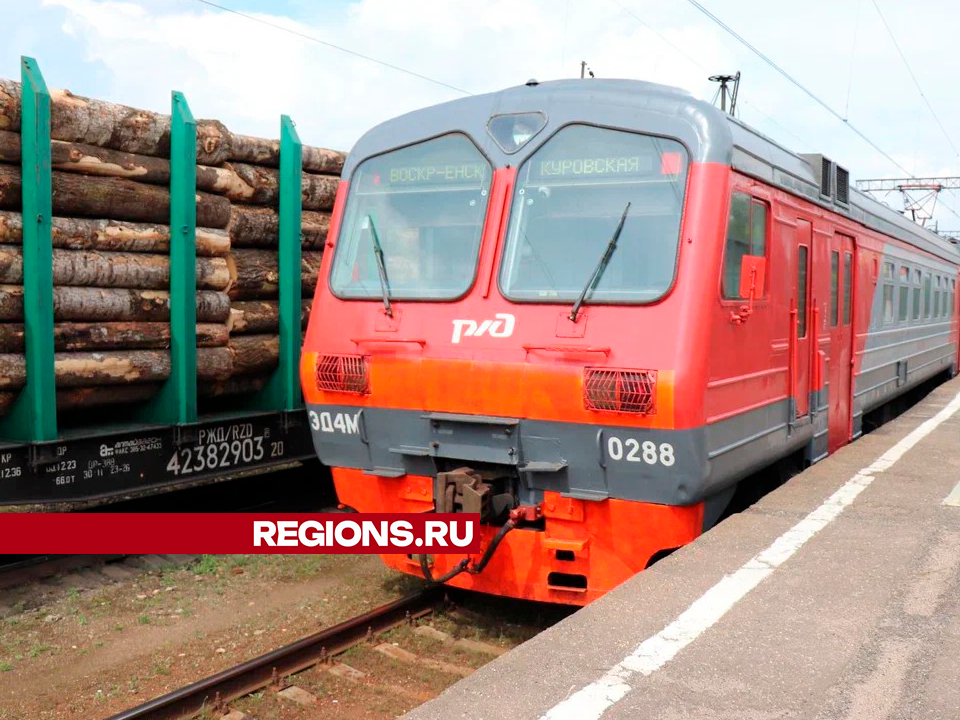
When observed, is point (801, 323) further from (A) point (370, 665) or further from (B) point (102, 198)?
(B) point (102, 198)

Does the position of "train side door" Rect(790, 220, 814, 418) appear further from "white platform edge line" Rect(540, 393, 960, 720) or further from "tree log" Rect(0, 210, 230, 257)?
"tree log" Rect(0, 210, 230, 257)

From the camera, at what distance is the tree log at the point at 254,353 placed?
25.2ft

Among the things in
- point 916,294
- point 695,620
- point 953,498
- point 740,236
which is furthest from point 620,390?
point 916,294

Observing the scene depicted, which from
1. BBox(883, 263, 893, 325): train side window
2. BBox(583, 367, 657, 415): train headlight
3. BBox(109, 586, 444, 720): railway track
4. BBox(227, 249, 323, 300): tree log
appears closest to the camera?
BBox(109, 586, 444, 720): railway track

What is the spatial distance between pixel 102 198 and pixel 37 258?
0.74 m

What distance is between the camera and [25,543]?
686cm

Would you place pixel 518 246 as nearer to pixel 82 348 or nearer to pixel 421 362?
pixel 421 362

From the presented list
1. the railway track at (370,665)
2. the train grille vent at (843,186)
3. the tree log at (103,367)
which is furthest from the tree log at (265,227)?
the train grille vent at (843,186)

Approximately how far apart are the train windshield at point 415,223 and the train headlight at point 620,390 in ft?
3.36

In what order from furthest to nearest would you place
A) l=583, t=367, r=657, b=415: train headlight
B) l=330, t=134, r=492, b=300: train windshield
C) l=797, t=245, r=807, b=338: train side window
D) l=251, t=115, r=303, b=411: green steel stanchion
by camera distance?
l=251, t=115, r=303, b=411: green steel stanchion
l=797, t=245, r=807, b=338: train side window
l=330, t=134, r=492, b=300: train windshield
l=583, t=367, r=657, b=415: train headlight

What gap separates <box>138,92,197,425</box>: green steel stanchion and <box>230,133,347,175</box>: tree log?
2.18ft

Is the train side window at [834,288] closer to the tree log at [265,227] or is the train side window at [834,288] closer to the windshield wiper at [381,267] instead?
the windshield wiper at [381,267]

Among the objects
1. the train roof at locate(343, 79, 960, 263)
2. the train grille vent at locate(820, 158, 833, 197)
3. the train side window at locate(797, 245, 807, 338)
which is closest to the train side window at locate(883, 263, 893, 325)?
the train grille vent at locate(820, 158, 833, 197)

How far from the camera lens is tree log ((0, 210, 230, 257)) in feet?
19.8
